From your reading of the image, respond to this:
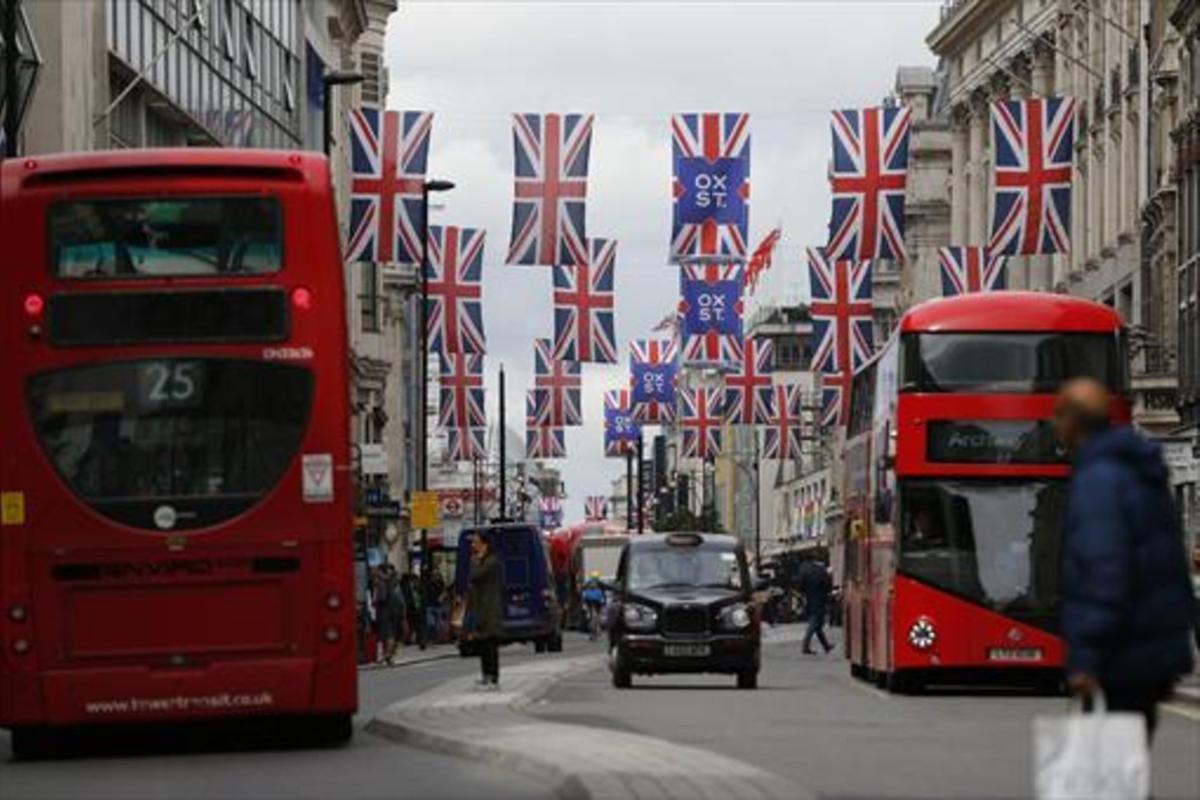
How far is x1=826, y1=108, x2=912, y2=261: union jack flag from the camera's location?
165ft

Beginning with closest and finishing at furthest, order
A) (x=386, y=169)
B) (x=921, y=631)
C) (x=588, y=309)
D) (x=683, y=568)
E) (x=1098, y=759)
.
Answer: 1. (x=1098, y=759)
2. (x=921, y=631)
3. (x=683, y=568)
4. (x=386, y=169)
5. (x=588, y=309)

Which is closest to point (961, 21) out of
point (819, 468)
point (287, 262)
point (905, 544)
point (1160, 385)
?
point (1160, 385)

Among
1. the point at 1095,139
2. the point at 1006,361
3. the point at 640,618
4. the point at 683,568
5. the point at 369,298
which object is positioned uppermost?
the point at 1095,139

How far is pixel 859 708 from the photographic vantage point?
31031mm

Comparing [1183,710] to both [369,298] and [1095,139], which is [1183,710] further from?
[369,298]

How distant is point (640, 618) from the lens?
130 feet

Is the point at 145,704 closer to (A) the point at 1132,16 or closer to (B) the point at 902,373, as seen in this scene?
(B) the point at 902,373

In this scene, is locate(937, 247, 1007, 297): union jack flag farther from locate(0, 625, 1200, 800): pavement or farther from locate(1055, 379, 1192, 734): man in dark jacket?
locate(1055, 379, 1192, 734): man in dark jacket

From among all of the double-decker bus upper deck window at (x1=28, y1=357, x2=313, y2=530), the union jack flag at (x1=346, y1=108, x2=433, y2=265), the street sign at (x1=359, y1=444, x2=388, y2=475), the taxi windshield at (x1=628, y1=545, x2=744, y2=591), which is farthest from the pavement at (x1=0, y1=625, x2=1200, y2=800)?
the street sign at (x1=359, y1=444, x2=388, y2=475)

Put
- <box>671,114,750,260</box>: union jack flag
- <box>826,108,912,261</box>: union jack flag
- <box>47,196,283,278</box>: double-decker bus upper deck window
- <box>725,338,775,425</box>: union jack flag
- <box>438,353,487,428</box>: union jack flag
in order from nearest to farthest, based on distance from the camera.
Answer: <box>47,196,283,278</box>: double-decker bus upper deck window < <box>826,108,912,261</box>: union jack flag < <box>671,114,750,260</box>: union jack flag < <box>438,353,487,428</box>: union jack flag < <box>725,338,775,425</box>: union jack flag

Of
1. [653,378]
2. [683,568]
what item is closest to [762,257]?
[653,378]

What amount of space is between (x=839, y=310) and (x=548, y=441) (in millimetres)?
25804

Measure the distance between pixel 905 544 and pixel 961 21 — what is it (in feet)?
265

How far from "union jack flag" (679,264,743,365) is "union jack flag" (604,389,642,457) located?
56295 millimetres
